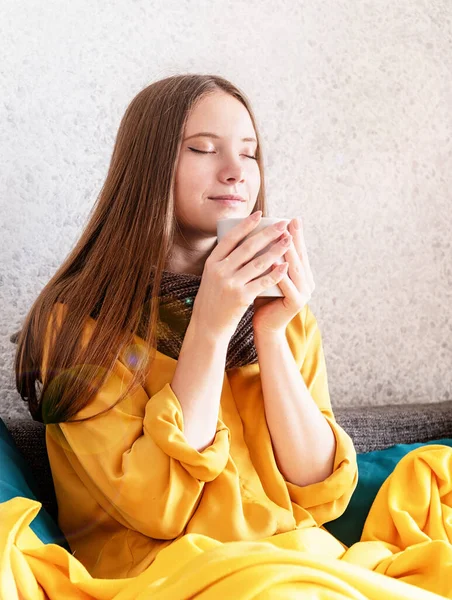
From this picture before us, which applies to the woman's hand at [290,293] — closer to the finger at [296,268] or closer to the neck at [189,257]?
the finger at [296,268]

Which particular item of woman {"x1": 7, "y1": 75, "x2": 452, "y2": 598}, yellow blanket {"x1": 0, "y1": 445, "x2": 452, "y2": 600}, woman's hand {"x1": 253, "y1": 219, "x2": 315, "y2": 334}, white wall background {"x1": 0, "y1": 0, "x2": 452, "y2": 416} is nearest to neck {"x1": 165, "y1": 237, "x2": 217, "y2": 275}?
woman {"x1": 7, "y1": 75, "x2": 452, "y2": 598}

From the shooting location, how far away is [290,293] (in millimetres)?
950

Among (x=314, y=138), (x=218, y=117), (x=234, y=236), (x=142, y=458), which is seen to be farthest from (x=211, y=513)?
(x=314, y=138)

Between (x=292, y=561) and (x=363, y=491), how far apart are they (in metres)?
0.52

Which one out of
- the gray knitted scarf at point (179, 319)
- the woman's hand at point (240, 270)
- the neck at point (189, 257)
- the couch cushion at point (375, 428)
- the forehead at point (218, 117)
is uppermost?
the forehead at point (218, 117)

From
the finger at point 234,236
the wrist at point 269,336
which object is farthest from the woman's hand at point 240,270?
the wrist at point 269,336

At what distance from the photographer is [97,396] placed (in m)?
0.95

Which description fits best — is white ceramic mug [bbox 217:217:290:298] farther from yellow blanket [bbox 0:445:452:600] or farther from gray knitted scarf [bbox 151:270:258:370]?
yellow blanket [bbox 0:445:452:600]

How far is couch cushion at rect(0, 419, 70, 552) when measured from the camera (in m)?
0.91

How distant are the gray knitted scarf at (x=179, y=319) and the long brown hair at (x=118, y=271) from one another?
2cm

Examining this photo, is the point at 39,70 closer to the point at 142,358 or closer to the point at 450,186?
the point at 142,358

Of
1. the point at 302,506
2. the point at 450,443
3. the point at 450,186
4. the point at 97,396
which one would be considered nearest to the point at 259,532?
the point at 302,506

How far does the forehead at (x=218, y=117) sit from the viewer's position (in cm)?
105

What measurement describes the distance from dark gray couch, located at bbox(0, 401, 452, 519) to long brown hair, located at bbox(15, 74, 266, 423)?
0.07m
